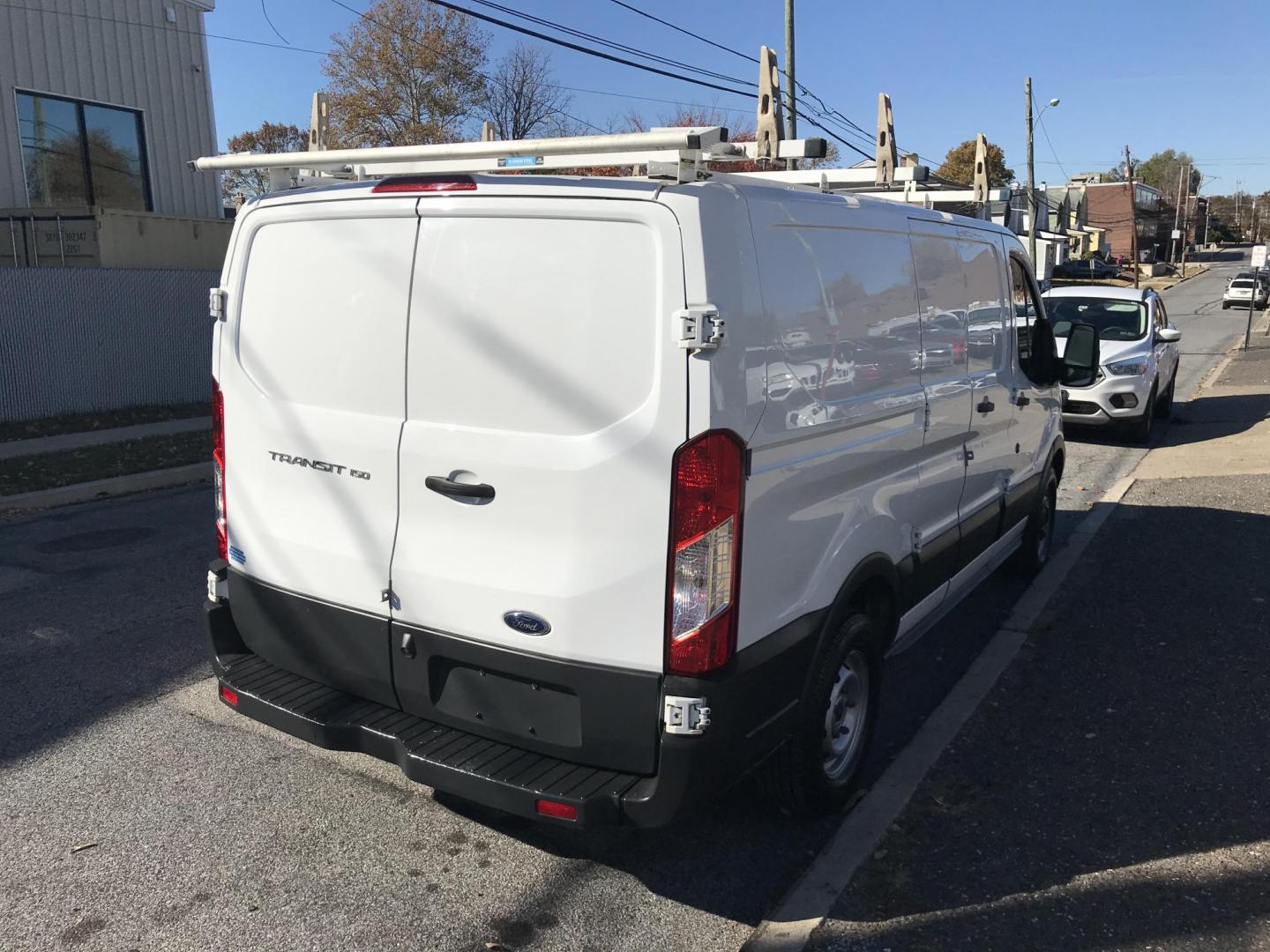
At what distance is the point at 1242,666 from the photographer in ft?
16.8

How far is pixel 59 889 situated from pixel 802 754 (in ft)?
8.04

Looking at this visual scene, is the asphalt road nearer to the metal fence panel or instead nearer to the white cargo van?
the white cargo van

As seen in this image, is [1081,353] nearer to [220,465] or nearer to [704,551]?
[704,551]

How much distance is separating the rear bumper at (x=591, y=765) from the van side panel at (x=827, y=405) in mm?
181

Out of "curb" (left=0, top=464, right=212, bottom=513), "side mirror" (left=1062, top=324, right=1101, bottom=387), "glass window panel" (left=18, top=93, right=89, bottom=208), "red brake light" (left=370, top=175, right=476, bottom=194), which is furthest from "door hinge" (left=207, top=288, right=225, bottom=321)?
"glass window panel" (left=18, top=93, right=89, bottom=208)

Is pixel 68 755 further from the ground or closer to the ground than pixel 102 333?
closer to the ground

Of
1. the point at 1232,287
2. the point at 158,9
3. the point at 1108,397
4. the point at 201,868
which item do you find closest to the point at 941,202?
the point at 201,868

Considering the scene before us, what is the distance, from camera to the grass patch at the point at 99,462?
9.34 m

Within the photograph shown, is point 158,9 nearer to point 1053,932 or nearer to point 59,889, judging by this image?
point 59,889

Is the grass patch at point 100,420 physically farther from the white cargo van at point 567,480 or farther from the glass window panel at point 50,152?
the white cargo van at point 567,480

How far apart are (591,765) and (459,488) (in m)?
0.91

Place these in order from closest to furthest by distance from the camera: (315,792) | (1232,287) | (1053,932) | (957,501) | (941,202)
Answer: (1053,932) < (315,792) < (957,501) < (941,202) < (1232,287)

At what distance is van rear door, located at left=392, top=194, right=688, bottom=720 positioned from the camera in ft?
9.09

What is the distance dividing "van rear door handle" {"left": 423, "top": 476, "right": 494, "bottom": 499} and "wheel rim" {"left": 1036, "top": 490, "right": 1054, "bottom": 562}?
4.66 meters
